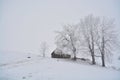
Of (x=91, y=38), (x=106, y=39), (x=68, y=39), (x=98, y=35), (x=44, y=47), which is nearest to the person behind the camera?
(x=106, y=39)

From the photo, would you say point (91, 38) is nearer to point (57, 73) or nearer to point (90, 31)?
point (90, 31)

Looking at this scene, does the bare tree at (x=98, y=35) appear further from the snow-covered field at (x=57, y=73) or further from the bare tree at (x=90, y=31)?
the snow-covered field at (x=57, y=73)

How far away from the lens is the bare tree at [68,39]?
29.4 metres

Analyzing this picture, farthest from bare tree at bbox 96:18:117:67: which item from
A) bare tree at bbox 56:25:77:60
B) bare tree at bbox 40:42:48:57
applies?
bare tree at bbox 40:42:48:57

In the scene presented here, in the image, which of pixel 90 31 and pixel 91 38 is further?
pixel 91 38

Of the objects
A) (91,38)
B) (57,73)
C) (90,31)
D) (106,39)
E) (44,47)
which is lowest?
(57,73)

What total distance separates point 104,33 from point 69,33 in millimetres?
9086

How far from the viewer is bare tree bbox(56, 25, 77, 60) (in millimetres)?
29422

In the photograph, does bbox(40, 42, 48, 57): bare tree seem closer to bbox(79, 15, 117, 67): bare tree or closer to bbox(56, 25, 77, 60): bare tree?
bbox(56, 25, 77, 60): bare tree

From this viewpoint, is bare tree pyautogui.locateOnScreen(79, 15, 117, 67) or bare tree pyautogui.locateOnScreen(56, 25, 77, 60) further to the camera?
bare tree pyautogui.locateOnScreen(56, 25, 77, 60)

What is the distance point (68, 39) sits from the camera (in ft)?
99.8

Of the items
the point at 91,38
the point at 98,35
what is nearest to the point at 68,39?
the point at 91,38

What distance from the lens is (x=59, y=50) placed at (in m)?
31.6

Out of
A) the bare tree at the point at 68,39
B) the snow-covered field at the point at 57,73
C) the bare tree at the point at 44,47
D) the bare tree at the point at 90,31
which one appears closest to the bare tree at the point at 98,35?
the bare tree at the point at 90,31
